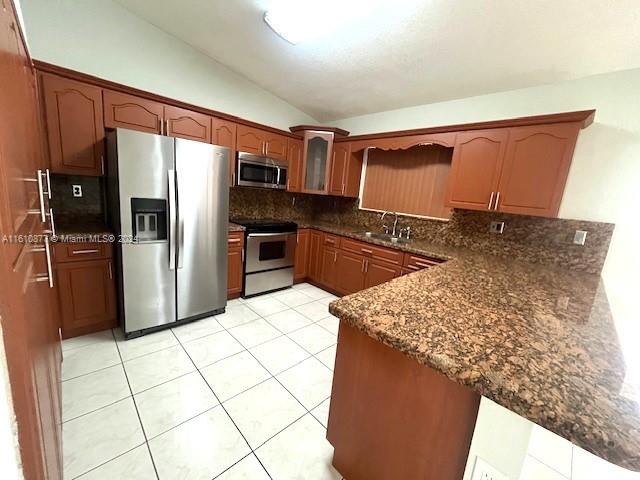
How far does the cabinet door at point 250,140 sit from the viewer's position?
290cm

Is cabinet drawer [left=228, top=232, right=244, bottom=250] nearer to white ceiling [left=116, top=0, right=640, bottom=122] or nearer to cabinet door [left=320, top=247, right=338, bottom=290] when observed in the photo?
cabinet door [left=320, top=247, right=338, bottom=290]

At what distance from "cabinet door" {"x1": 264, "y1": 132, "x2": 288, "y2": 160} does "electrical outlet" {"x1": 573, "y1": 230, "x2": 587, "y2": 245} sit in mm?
3107

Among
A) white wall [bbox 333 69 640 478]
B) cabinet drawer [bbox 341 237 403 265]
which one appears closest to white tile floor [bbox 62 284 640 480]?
cabinet drawer [bbox 341 237 403 265]

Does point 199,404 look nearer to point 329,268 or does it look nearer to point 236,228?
point 236,228

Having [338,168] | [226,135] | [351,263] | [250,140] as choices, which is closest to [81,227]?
[226,135]

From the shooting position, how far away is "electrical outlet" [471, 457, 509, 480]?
0.70 meters

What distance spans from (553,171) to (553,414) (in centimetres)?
216

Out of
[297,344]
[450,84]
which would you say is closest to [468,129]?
[450,84]

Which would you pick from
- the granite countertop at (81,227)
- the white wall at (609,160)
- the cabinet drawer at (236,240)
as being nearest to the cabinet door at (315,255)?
the cabinet drawer at (236,240)

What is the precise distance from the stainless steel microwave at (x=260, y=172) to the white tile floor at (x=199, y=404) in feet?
5.47

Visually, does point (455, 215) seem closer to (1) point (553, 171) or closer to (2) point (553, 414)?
(1) point (553, 171)

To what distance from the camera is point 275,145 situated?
324cm

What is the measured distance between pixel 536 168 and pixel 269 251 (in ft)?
8.99

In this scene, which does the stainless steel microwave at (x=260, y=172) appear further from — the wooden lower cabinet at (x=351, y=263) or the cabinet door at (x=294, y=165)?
the wooden lower cabinet at (x=351, y=263)
